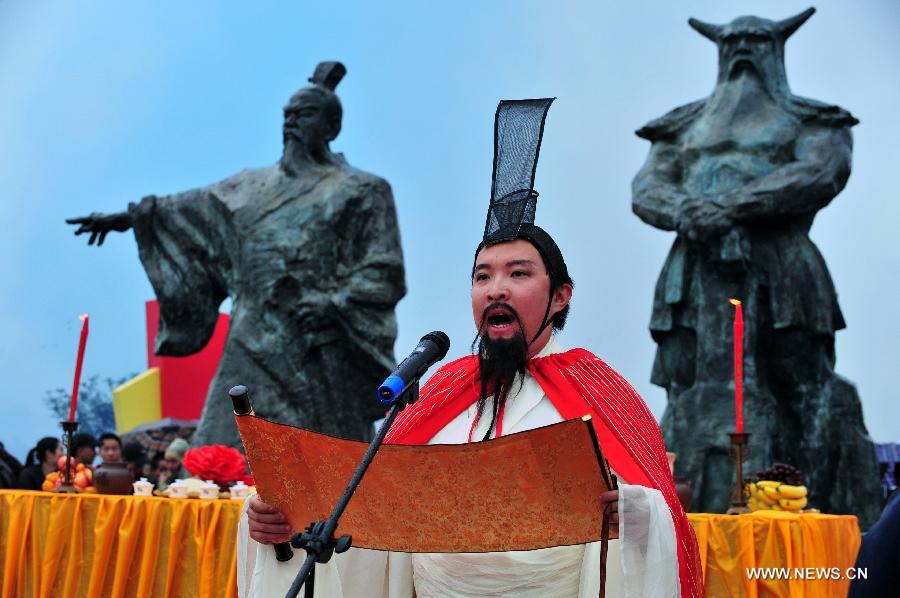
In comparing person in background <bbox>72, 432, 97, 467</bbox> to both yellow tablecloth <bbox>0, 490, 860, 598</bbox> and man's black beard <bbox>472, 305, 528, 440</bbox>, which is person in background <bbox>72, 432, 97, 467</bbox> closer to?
yellow tablecloth <bbox>0, 490, 860, 598</bbox>

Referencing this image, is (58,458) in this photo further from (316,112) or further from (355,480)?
(355,480)

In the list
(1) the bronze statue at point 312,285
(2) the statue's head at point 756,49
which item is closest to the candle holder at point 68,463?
(1) the bronze statue at point 312,285

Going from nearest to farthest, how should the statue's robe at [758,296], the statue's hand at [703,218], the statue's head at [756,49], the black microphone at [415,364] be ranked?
the black microphone at [415,364] < the statue's robe at [758,296] < the statue's hand at [703,218] < the statue's head at [756,49]

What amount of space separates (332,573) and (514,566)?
440mm

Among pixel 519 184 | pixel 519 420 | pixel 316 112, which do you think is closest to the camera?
pixel 519 420

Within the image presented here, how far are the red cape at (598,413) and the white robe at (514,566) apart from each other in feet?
0.14

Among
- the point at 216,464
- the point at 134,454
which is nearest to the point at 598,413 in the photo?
the point at 216,464

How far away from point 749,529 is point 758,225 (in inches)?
156

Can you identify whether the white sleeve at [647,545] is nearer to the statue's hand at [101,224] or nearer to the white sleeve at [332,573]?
the white sleeve at [332,573]

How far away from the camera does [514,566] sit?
9.41 feet

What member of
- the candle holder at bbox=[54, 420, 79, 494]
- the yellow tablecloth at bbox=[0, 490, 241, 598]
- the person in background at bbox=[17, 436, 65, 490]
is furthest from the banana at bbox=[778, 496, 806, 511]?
the person in background at bbox=[17, 436, 65, 490]

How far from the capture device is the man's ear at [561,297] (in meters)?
3.18

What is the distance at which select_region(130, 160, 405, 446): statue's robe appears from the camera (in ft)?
27.3

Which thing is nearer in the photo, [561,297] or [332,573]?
[332,573]
